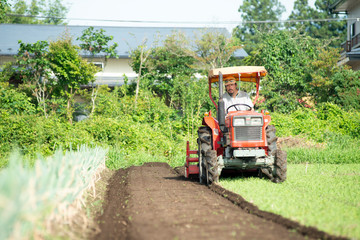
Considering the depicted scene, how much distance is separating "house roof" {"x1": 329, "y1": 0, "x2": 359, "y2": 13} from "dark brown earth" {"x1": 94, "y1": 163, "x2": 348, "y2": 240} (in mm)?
23539

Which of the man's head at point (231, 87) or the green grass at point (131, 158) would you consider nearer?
the man's head at point (231, 87)

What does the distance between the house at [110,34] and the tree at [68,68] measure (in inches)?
237

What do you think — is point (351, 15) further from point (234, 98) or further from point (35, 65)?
point (234, 98)

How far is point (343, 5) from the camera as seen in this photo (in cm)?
2927

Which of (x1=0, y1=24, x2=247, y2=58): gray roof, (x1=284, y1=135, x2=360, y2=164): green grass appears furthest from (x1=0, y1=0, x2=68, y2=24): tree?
(x1=284, y1=135, x2=360, y2=164): green grass

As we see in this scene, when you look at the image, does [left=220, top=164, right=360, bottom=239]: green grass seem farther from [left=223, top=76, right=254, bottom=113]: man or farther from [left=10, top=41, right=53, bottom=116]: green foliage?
[left=10, top=41, right=53, bottom=116]: green foliage

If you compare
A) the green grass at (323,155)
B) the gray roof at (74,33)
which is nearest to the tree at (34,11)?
the gray roof at (74,33)

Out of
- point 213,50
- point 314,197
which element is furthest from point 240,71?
point 213,50

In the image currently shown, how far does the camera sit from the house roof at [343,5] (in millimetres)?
28339

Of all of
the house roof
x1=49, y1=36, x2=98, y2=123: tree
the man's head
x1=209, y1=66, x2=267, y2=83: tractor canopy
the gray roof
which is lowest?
the man's head

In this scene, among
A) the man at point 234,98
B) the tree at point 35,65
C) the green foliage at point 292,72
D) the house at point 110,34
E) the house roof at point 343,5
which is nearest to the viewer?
the man at point 234,98

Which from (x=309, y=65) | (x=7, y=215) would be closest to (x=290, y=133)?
(x=309, y=65)

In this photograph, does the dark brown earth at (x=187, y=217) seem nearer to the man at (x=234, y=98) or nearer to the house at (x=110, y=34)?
the man at (x=234, y=98)

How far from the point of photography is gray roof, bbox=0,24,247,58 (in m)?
28.9
